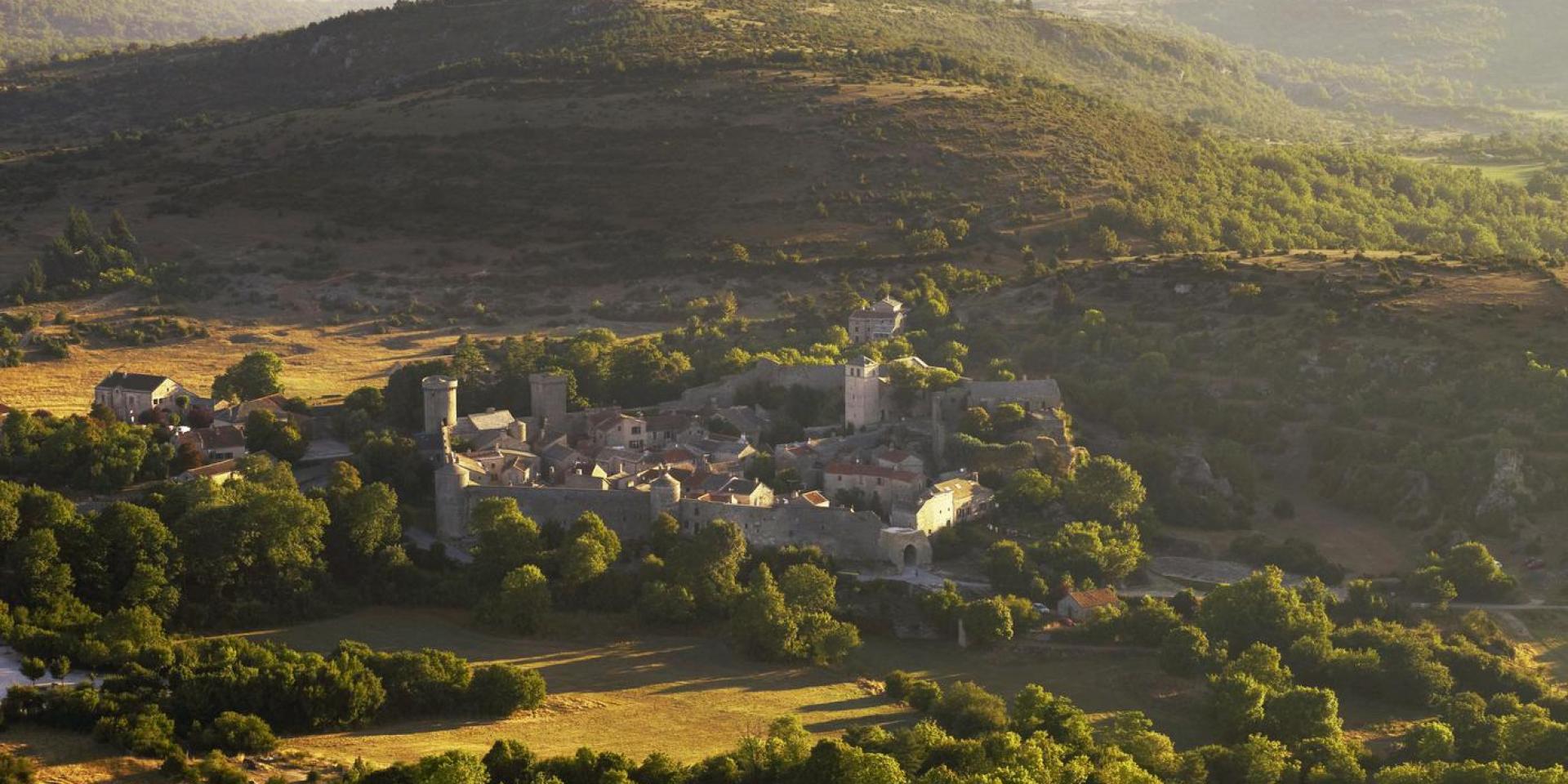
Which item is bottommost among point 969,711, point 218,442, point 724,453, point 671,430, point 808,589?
point 969,711

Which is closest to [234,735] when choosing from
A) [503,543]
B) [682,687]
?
[682,687]

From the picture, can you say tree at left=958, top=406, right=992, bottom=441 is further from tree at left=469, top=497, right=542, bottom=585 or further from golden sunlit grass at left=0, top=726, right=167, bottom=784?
golden sunlit grass at left=0, top=726, right=167, bottom=784

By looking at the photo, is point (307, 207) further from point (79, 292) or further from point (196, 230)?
point (79, 292)

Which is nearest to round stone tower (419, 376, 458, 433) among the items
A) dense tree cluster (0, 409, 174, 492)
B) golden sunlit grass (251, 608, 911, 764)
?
dense tree cluster (0, 409, 174, 492)

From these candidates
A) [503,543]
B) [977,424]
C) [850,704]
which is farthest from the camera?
[977,424]

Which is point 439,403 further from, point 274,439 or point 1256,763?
point 1256,763

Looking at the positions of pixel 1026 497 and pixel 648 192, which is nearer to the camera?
pixel 1026 497

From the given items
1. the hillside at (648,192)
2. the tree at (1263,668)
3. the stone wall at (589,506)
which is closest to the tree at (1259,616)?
the tree at (1263,668)
